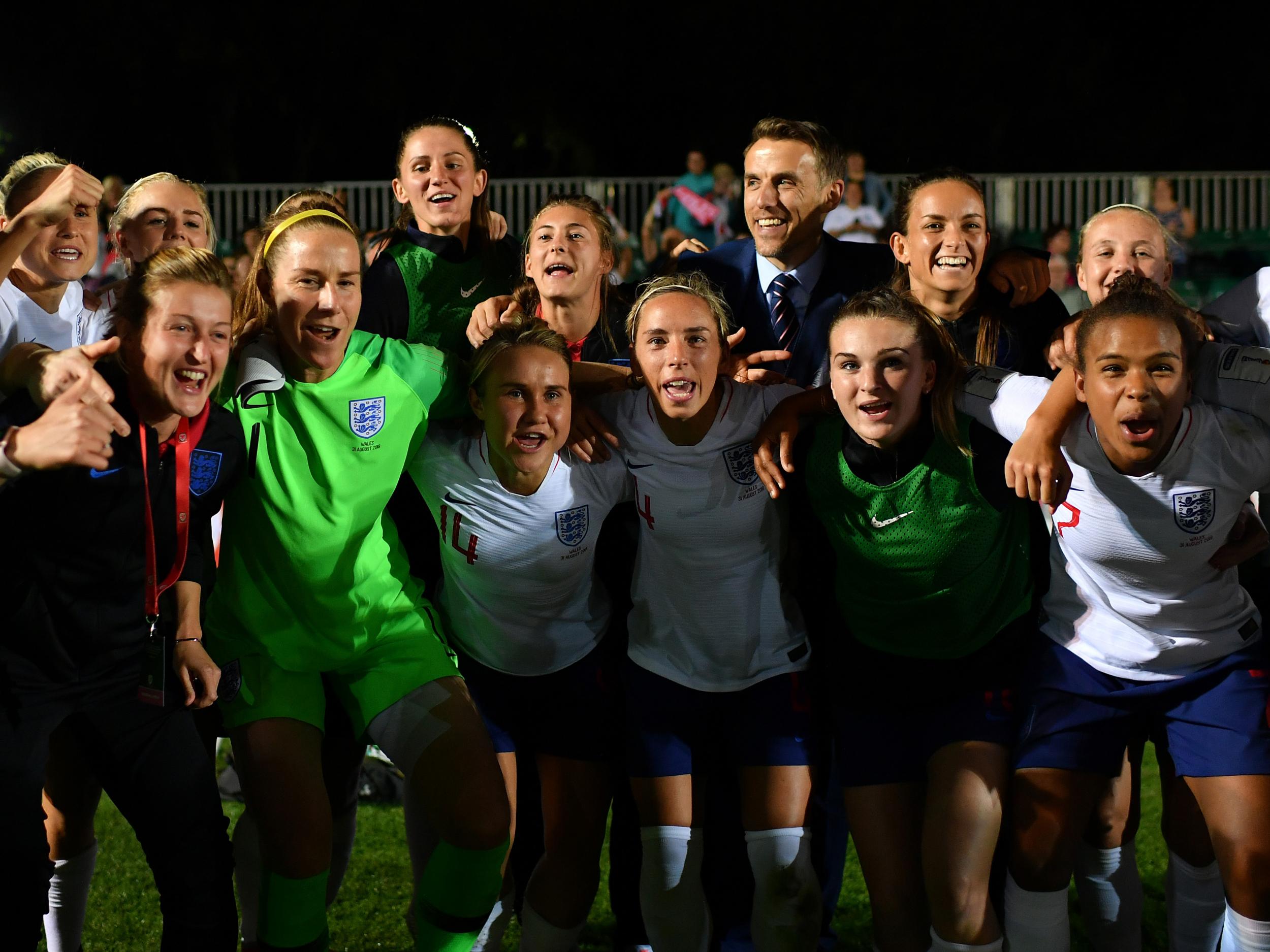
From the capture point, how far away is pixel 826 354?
13.4ft

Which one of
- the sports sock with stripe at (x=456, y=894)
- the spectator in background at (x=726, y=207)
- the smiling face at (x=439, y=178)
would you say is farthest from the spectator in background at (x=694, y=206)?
the sports sock with stripe at (x=456, y=894)

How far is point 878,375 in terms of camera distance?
3354mm

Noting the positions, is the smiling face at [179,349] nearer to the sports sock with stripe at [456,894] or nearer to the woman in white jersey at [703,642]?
the woman in white jersey at [703,642]

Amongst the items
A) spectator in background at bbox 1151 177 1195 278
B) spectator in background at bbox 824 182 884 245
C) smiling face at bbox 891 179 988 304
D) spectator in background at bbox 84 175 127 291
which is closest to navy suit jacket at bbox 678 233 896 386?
smiling face at bbox 891 179 988 304

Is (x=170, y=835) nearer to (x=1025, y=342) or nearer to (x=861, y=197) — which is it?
(x=1025, y=342)

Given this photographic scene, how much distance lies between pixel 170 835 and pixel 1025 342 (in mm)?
2776

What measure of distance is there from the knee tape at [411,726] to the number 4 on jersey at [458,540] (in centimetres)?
38

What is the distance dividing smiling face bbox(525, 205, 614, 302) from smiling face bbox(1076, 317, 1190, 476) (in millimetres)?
1623

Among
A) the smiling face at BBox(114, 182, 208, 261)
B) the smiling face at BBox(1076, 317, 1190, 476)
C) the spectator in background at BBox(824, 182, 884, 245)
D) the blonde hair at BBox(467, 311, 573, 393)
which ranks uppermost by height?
the spectator in background at BBox(824, 182, 884, 245)

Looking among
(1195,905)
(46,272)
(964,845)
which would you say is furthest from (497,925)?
(46,272)

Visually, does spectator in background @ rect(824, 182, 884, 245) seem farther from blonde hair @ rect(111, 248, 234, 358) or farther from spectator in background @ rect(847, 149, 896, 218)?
blonde hair @ rect(111, 248, 234, 358)

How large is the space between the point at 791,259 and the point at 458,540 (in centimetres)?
153

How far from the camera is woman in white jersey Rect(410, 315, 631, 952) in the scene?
11.7 ft

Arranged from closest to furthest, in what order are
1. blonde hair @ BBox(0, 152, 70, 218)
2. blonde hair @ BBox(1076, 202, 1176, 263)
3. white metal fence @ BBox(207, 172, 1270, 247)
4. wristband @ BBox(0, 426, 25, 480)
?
1. wristband @ BBox(0, 426, 25, 480)
2. blonde hair @ BBox(0, 152, 70, 218)
3. blonde hair @ BBox(1076, 202, 1176, 263)
4. white metal fence @ BBox(207, 172, 1270, 247)
